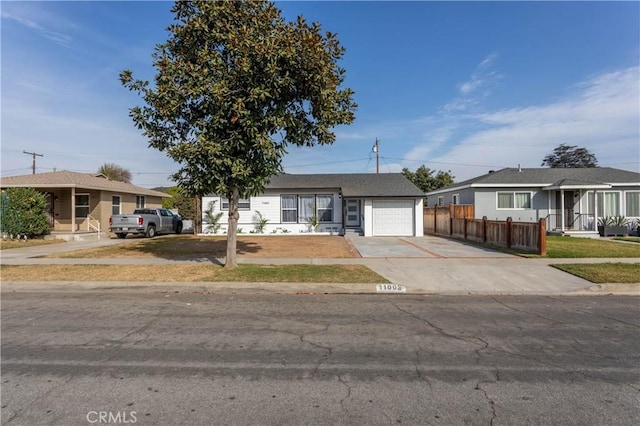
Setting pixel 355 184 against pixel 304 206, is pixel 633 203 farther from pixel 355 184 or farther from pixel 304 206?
pixel 304 206

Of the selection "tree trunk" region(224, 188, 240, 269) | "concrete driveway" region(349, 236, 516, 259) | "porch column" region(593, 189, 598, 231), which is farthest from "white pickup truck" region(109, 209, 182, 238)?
"porch column" region(593, 189, 598, 231)

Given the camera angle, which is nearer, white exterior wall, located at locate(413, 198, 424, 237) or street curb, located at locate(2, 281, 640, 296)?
street curb, located at locate(2, 281, 640, 296)

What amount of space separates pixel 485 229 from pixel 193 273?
14.1m

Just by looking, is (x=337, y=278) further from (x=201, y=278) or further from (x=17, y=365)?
(x=17, y=365)

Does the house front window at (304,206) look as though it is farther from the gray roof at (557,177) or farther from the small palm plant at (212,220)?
the gray roof at (557,177)

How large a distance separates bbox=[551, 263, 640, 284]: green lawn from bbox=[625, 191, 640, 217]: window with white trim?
636 inches

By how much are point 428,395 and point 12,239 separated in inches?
947

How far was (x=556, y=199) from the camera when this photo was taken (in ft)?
80.7

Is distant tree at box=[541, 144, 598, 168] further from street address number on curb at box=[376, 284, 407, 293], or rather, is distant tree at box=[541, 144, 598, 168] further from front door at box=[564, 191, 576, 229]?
street address number on curb at box=[376, 284, 407, 293]

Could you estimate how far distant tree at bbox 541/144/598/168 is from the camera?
59188 mm

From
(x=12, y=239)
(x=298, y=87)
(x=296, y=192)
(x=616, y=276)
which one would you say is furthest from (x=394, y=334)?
(x=12, y=239)

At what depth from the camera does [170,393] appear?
12.1ft

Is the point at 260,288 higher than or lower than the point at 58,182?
lower

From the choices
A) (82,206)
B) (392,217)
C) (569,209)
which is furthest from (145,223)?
(569,209)
